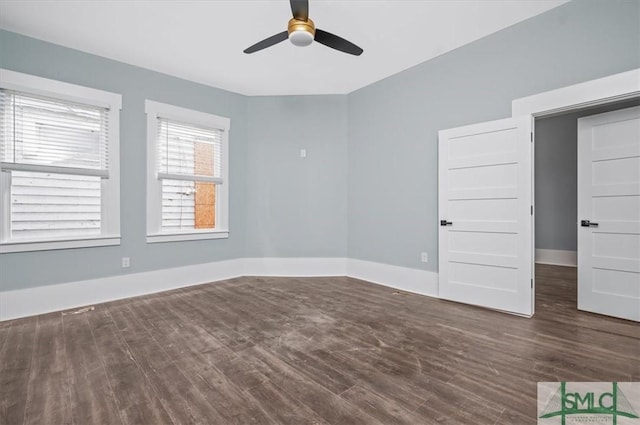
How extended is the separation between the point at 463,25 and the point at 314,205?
3101mm

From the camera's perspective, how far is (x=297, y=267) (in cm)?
498

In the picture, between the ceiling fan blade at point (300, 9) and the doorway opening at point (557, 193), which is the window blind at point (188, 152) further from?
the doorway opening at point (557, 193)

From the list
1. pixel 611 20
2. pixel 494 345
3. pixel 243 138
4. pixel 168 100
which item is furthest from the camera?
pixel 243 138

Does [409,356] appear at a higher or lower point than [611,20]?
lower

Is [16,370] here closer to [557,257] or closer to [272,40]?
[272,40]

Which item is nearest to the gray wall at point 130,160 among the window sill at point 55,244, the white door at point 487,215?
the window sill at point 55,244

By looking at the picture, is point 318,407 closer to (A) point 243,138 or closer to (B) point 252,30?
(B) point 252,30

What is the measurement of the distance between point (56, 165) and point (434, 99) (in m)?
4.58

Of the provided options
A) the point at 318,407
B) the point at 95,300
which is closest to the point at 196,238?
the point at 95,300

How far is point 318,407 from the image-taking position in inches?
65.6

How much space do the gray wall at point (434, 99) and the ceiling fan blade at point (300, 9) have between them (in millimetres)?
2130

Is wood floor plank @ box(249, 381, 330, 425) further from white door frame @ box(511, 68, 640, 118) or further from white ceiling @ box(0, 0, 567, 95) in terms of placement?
white door frame @ box(511, 68, 640, 118)

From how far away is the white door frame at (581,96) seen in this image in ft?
8.29

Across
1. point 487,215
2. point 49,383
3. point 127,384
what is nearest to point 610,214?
point 487,215
